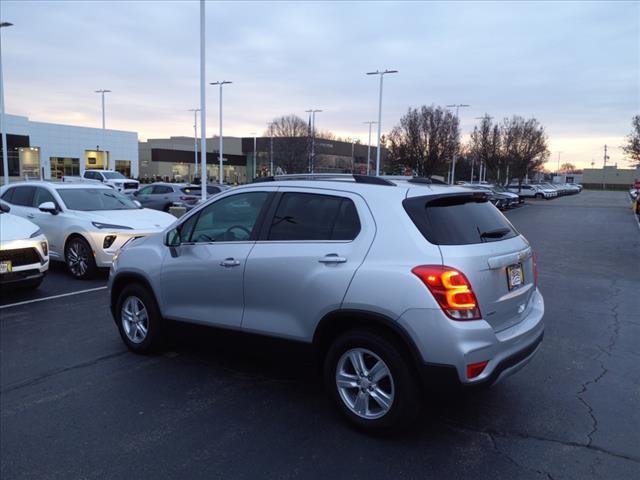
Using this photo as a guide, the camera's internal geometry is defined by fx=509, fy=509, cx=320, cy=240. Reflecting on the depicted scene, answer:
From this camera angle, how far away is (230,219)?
14.7ft

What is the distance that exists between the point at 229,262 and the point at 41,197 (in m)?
7.68

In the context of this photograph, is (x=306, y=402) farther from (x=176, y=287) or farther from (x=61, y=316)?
(x=61, y=316)

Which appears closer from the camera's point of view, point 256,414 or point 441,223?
point 441,223

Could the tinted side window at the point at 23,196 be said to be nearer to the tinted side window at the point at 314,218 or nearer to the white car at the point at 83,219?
the white car at the point at 83,219

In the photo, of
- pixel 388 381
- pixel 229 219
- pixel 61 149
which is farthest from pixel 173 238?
pixel 61 149

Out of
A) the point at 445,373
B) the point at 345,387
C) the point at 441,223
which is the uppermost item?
the point at 441,223

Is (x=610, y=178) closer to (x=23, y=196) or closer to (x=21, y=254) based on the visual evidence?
(x=23, y=196)

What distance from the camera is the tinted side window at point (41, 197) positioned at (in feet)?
32.7

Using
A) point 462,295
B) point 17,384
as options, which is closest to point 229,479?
point 462,295

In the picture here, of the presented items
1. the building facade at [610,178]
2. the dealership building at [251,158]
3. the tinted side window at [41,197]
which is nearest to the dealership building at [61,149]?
the dealership building at [251,158]

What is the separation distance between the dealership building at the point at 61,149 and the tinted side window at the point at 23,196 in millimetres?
38315

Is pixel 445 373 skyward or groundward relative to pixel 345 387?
skyward

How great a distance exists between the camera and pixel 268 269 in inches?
156

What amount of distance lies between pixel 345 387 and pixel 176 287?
1.92 meters
